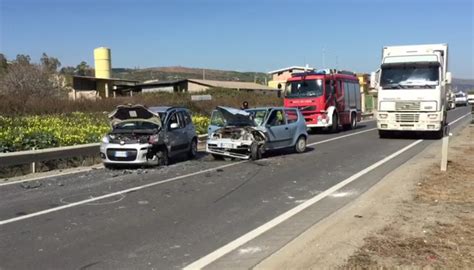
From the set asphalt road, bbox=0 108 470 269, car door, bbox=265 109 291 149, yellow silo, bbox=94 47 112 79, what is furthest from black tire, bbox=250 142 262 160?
yellow silo, bbox=94 47 112 79

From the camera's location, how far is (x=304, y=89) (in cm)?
2730

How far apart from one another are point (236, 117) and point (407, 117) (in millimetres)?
9020

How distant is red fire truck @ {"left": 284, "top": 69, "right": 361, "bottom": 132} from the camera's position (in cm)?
2691

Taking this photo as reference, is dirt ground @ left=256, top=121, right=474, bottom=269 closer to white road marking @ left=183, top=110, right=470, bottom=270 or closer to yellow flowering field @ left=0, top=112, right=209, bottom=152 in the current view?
white road marking @ left=183, top=110, right=470, bottom=270

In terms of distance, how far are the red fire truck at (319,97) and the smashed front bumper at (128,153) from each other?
14.2 metres

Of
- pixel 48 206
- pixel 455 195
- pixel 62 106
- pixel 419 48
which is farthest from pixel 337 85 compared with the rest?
pixel 48 206

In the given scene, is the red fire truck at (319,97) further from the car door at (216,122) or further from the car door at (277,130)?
the car door at (216,122)

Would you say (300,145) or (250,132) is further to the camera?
(300,145)

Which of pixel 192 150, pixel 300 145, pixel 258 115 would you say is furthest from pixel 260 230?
pixel 300 145

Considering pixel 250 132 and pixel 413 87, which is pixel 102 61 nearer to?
pixel 413 87

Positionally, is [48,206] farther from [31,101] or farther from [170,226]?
[31,101]

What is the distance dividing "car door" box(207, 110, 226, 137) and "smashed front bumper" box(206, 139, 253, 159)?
0.91 metres

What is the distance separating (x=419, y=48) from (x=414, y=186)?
1327cm

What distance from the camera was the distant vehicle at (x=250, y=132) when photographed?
628 inches
